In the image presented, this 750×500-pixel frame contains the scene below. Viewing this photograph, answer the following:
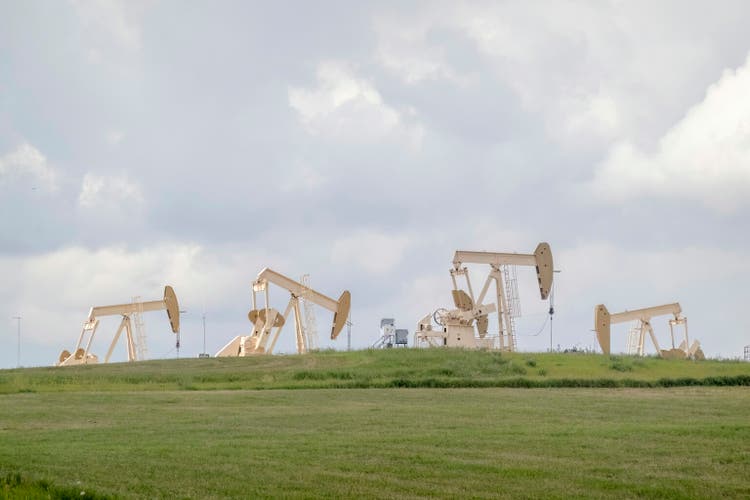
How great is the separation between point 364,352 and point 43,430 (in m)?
25.0

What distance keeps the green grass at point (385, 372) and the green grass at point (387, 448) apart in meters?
8.14

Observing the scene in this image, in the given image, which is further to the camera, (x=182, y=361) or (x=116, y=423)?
(x=182, y=361)

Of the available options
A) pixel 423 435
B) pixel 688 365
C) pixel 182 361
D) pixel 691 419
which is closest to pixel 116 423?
pixel 423 435

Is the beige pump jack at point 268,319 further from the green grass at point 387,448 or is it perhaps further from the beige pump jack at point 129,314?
the green grass at point 387,448

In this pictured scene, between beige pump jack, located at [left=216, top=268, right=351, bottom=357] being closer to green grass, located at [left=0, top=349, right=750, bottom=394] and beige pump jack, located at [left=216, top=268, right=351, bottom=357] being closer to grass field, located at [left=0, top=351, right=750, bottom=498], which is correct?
green grass, located at [left=0, top=349, right=750, bottom=394]

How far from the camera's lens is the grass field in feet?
42.1

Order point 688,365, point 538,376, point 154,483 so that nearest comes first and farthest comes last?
point 154,483
point 538,376
point 688,365

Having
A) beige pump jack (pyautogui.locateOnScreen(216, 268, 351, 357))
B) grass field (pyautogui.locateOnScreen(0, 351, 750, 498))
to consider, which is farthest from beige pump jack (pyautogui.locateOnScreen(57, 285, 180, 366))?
grass field (pyautogui.locateOnScreen(0, 351, 750, 498))

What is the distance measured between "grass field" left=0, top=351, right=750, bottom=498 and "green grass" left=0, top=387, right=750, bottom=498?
0.03 metres

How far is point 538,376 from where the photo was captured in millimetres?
36562

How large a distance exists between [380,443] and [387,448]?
1.93ft

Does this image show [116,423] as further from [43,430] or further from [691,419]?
[691,419]

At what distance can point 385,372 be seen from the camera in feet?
122

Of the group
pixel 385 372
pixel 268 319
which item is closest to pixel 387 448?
pixel 385 372
